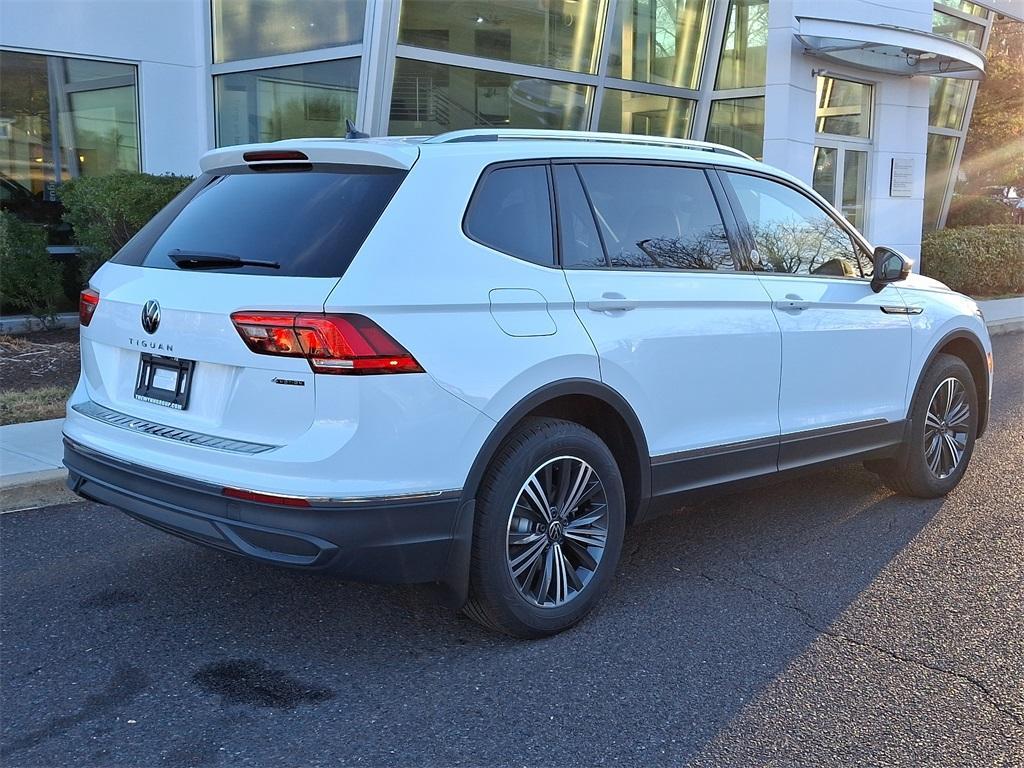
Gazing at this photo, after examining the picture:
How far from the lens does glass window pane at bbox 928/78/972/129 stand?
71.2 feet

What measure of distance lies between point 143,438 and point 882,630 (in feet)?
9.67

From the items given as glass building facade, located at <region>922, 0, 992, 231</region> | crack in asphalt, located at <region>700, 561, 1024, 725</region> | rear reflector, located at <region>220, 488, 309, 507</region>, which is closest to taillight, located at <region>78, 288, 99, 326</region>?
rear reflector, located at <region>220, 488, 309, 507</region>

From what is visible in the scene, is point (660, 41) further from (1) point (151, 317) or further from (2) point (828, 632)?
(1) point (151, 317)

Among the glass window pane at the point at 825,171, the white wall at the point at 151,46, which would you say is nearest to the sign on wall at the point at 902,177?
the glass window pane at the point at 825,171

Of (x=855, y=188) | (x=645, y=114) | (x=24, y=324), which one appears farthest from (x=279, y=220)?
(x=855, y=188)

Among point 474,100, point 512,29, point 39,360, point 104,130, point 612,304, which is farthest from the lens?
point 512,29

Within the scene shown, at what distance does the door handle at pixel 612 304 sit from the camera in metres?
3.95

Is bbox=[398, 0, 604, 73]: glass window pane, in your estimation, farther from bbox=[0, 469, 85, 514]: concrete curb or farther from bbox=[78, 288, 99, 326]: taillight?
bbox=[78, 288, 99, 326]: taillight

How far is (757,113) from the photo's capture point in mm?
17188

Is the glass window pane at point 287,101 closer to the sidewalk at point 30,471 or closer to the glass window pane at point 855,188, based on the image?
the sidewalk at point 30,471

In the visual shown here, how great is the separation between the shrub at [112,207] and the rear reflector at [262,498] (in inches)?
287

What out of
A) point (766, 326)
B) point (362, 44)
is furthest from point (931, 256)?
point (766, 326)

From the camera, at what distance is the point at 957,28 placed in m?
21.9

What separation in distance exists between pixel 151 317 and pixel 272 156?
78 centimetres
